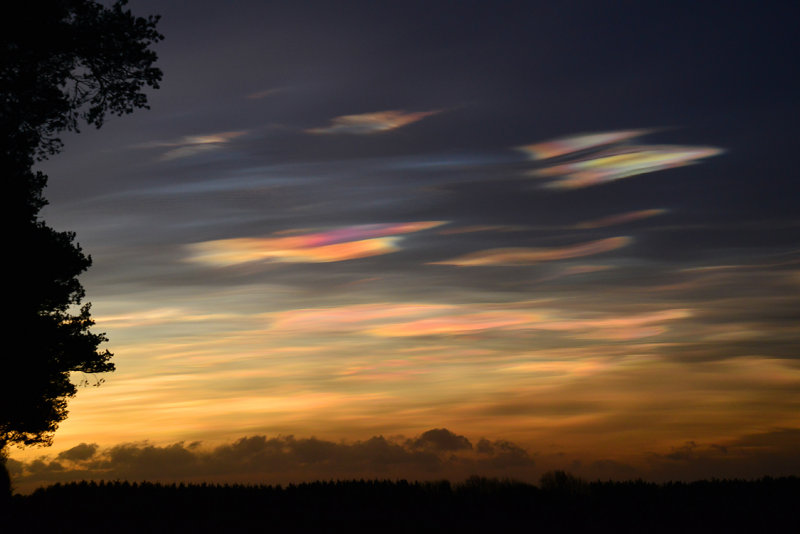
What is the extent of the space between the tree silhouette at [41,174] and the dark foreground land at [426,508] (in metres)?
8.93

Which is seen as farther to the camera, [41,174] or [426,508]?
[41,174]

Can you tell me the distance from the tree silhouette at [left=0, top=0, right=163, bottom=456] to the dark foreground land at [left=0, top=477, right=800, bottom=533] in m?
8.93

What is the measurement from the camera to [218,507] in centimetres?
1862

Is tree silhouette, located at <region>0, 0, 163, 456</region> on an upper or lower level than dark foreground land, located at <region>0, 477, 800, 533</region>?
upper

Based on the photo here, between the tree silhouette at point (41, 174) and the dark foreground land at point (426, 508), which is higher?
the tree silhouette at point (41, 174)

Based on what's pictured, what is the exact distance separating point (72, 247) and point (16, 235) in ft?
7.85

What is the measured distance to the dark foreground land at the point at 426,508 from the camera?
16.3m

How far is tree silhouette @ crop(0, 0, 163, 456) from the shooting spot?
23109mm

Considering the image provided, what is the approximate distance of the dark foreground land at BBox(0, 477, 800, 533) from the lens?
53.5 ft

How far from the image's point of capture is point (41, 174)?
29.3 meters

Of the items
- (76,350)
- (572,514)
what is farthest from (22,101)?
(572,514)

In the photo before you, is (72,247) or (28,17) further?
(72,247)

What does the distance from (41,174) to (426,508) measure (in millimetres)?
19363

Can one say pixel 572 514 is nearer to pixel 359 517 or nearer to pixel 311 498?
pixel 359 517
